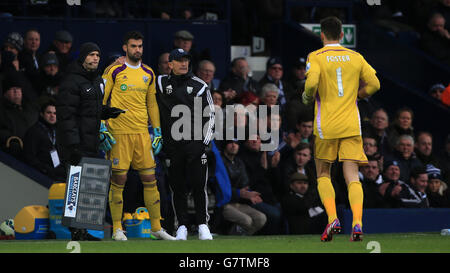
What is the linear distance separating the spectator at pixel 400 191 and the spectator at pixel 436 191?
335 millimetres

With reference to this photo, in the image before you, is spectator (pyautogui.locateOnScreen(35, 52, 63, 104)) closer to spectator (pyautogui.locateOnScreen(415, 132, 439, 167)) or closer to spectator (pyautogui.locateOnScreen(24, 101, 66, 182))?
spectator (pyautogui.locateOnScreen(24, 101, 66, 182))

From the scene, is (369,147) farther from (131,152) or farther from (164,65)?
(131,152)

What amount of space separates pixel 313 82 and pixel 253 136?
443 cm

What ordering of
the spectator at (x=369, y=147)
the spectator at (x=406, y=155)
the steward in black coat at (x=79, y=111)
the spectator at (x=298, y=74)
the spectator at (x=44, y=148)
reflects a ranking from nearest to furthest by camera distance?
the steward in black coat at (x=79, y=111) < the spectator at (x=44, y=148) < the spectator at (x=369, y=147) < the spectator at (x=406, y=155) < the spectator at (x=298, y=74)

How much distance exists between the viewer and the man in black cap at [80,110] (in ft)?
36.0

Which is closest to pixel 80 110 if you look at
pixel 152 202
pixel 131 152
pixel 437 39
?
pixel 131 152

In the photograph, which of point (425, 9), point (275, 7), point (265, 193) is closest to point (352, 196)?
point (265, 193)

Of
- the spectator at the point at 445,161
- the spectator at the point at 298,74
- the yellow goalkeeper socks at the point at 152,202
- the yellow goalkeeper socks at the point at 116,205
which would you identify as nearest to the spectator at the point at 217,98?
the spectator at the point at 298,74

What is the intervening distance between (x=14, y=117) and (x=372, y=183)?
16.7 feet

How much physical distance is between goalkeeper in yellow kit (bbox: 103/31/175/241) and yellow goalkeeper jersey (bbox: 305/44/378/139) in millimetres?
2221

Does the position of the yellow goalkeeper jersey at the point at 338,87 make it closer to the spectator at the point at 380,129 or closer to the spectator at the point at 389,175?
the spectator at the point at 389,175

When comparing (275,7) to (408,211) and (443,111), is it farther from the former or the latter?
(408,211)

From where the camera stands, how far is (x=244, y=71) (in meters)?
16.1

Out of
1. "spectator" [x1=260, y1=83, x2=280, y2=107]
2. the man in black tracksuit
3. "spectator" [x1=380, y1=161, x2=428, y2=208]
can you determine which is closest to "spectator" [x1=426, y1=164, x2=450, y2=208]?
"spectator" [x1=380, y1=161, x2=428, y2=208]
